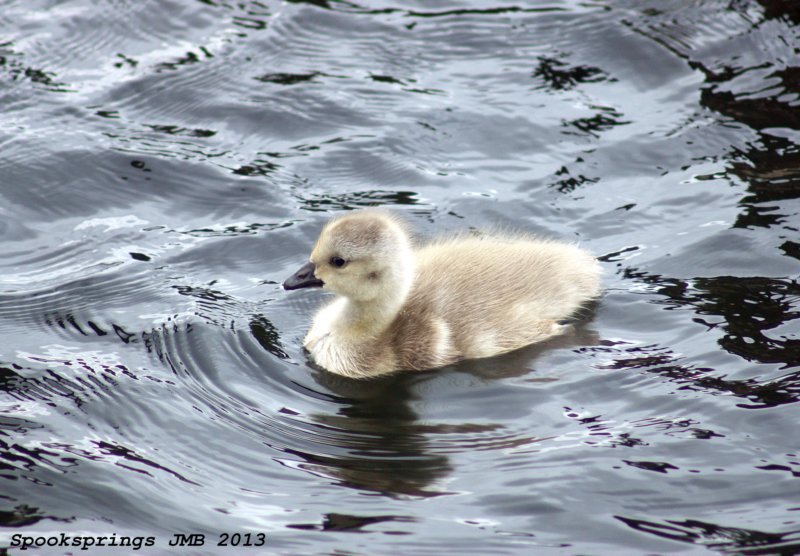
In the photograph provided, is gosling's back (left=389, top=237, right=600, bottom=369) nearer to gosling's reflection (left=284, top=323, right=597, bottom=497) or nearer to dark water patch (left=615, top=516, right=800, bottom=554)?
gosling's reflection (left=284, top=323, right=597, bottom=497)

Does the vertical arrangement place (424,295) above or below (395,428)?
above

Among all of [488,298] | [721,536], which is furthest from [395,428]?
[721,536]

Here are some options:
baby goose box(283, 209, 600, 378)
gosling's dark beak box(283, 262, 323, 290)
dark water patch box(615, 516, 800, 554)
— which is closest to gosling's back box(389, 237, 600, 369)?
baby goose box(283, 209, 600, 378)

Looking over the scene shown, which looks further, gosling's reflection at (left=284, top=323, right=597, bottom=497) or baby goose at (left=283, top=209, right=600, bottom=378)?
baby goose at (left=283, top=209, right=600, bottom=378)

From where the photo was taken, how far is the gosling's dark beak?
6.59m

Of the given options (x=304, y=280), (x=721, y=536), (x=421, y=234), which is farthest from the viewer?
(x=421, y=234)

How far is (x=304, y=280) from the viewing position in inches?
260

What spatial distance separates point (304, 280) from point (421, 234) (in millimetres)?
1688

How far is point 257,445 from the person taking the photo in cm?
580

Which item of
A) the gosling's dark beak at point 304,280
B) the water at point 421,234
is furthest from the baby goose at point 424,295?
the water at point 421,234

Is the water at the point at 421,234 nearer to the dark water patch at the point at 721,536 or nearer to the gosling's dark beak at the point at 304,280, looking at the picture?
the dark water patch at the point at 721,536

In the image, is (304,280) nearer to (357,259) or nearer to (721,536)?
(357,259)

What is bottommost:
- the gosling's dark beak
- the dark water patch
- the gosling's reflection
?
the gosling's reflection

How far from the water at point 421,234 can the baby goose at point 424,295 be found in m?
0.14
